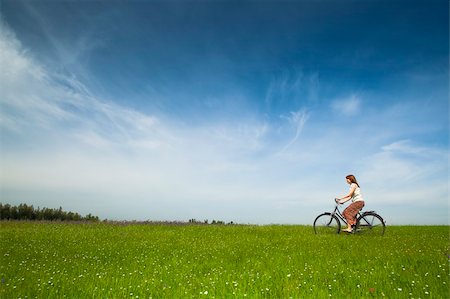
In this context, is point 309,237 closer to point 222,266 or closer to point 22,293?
point 222,266

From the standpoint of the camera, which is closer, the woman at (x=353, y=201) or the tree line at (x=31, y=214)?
the woman at (x=353, y=201)

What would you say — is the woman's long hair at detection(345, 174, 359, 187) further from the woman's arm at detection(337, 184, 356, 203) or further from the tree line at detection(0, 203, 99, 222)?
the tree line at detection(0, 203, 99, 222)

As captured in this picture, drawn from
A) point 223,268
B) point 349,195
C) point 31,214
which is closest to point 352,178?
point 349,195

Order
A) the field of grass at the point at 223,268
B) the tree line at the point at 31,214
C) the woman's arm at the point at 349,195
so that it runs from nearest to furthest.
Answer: the field of grass at the point at 223,268, the woman's arm at the point at 349,195, the tree line at the point at 31,214

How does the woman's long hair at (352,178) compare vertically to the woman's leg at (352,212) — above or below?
above

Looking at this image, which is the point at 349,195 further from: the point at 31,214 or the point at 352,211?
the point at 31,214

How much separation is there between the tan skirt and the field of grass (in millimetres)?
2274

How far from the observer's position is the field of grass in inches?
309

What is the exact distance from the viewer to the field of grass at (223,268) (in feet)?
25.7

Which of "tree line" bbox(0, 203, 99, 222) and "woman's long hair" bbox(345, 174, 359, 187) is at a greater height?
"woman's long hair" bbox(345, 174, 359, 187)

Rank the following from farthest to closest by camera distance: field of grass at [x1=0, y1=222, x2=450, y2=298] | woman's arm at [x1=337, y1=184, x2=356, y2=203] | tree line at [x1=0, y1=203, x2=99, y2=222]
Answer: tree line at [x1=0, y1=203, x2=99, y2=222], woman's arm at [x1=337, y1=184, x2=356, y2=203], field of grass at [x1=0, y1=222, x2=450, y2=298]

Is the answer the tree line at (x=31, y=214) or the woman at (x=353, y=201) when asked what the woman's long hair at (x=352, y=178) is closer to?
the woman at (x=353, y=201)

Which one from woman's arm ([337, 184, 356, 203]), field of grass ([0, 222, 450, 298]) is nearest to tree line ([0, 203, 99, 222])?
field of grass ([0, 222, 450, 298])

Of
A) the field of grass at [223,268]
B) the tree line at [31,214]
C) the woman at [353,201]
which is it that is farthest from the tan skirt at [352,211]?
the tree line at [31,214]
